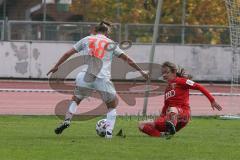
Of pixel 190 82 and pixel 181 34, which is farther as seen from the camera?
pixel 181 34

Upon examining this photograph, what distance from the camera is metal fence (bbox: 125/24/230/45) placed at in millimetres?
38312

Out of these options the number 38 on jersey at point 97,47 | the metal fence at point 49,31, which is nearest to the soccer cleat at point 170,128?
the number 38 on jersey at point 97,47

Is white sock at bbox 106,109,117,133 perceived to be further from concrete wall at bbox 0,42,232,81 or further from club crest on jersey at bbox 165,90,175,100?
concrete wall at bbox 0,42,232,81

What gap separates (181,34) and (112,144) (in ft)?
88.1

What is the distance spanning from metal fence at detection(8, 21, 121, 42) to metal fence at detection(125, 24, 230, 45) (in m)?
1.12

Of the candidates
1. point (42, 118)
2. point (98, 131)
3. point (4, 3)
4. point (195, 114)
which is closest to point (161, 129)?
point (98, 131)

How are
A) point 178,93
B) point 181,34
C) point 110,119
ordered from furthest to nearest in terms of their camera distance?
1. point 181,34
2. point 178,93
3. point 110,119

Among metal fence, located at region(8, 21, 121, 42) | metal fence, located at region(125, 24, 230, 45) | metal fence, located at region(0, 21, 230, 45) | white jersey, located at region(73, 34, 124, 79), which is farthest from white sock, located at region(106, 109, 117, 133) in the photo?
metal fence, located at region(125, 24, 230, 45)

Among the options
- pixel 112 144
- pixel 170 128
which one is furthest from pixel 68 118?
pixel 170 128

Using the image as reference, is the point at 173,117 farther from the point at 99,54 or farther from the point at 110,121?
the point at 99,54

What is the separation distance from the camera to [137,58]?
38594 millimetres

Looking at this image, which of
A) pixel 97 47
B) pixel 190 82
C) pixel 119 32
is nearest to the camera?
pixel 97 47

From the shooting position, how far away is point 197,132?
15.0 m

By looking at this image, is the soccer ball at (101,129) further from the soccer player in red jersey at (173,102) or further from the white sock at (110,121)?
the soccer player in red jersey at (173,102)
